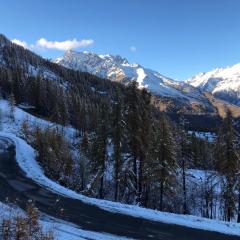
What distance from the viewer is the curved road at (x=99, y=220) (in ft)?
66.4

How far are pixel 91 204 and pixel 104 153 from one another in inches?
740

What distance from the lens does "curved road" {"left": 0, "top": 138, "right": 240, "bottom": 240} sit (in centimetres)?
2025

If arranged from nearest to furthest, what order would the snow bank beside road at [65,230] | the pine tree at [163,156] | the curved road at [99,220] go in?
the snow bank beside road at [65,230], the curved road at [99,220], the pine tree at [163,156]

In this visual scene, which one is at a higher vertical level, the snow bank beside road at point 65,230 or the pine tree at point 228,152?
the pine tree at point 228,152

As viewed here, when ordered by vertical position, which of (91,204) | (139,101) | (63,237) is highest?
(139,101)

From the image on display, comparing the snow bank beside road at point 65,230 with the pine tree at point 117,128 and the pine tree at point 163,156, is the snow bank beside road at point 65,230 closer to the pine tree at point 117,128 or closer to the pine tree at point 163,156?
the pine tree at point 117,128

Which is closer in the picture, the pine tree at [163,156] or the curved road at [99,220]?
the curved road at [99,220]

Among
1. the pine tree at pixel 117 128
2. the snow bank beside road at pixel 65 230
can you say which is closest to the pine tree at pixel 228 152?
the pine tree at pixel 117 128

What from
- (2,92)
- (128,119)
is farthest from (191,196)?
(2,92)

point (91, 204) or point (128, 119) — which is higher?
point (128, 119)

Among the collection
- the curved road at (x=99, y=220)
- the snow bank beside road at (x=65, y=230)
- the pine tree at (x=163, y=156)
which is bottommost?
the snow bank beside road at (x=65, y=230)

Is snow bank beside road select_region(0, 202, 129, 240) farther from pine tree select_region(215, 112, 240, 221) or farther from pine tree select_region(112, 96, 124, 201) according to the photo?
pine tree select_region(215, 112, 240, 221)

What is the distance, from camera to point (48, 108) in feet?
478

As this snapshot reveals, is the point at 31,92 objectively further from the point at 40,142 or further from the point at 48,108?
the point at 40,142
